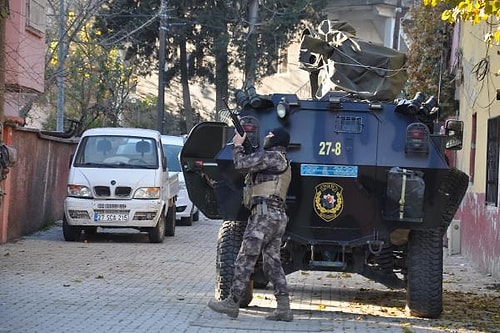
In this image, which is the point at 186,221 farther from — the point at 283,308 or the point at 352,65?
the point at 283,308

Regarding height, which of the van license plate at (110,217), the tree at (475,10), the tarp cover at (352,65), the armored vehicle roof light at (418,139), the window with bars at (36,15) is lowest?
the van license plate at (110,217)

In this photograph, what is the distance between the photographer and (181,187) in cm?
2278

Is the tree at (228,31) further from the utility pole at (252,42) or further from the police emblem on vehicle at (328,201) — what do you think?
the police emblem on vehicle at (328,201)

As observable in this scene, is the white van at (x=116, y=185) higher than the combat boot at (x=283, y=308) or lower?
higher

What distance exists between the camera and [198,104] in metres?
46.9

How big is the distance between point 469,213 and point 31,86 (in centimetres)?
799

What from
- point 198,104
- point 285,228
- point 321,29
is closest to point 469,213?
point 321,29

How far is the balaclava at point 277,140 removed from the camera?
9.68m

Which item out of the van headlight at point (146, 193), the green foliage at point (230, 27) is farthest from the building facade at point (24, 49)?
the green foliage at point (230, 27)

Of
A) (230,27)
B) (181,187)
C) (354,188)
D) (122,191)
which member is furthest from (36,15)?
(230,27)

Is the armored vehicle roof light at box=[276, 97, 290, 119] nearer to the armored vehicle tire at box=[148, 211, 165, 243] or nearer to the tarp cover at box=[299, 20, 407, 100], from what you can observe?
the tarp cover at box=[299, 20, 407, 100]

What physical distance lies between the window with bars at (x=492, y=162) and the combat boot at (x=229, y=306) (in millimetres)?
6636

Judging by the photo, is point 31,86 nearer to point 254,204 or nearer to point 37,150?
point 37,150

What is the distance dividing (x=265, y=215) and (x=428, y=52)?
15.7 m
